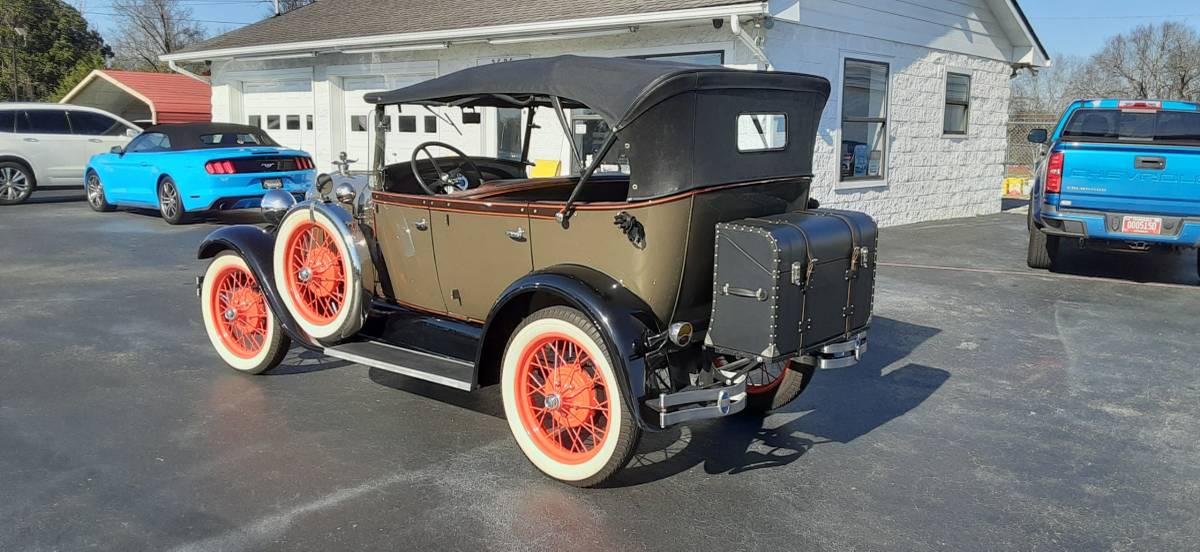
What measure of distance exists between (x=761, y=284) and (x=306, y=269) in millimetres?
2645

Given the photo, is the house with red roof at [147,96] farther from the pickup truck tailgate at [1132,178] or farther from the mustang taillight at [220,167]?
the pickup truck tailgate at [1132,178]

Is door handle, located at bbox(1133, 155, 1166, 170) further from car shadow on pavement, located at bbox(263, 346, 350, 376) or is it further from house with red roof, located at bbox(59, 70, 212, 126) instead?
house with red roof, located at bbox(59, 70, 212, 126)

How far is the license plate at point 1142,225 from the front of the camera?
8227 mm

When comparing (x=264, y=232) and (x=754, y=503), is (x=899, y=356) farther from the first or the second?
(x=264, y=232)

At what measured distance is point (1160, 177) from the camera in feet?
26.8

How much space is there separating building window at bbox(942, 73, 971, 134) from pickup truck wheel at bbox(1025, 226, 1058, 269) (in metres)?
5.10

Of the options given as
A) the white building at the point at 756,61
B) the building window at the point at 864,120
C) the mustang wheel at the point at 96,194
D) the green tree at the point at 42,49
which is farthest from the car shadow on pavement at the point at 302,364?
the green tree at the point at 42,49

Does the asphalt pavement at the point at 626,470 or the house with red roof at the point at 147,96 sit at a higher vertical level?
the house with red roof at the point at 147,96

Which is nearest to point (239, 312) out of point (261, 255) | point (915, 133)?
point (261, 255)

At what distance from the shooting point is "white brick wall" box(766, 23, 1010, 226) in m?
11.7

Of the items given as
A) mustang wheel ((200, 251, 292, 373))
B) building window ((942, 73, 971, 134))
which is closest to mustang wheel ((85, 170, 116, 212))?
mustang wheel ((200, 251, 292, 373))

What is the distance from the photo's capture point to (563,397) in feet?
12.8

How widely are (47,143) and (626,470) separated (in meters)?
15.4

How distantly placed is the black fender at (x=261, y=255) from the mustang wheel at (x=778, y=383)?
7.74ft
